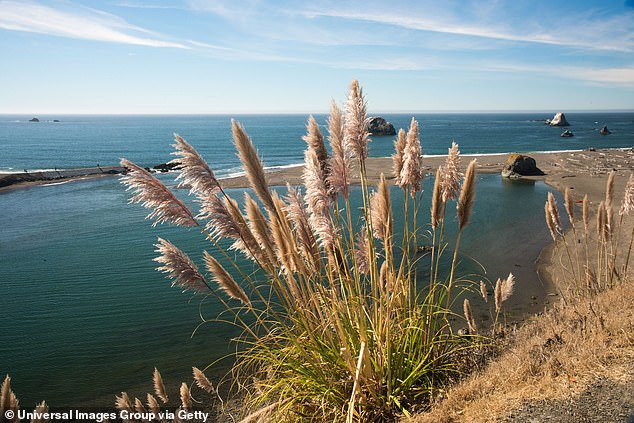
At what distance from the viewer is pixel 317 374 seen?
3.48m

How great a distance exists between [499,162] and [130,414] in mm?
45547

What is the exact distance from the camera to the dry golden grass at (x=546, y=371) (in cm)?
A: 323

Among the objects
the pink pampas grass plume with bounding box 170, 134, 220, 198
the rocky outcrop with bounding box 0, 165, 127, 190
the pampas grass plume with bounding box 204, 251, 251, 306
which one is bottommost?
the rocky outcrop with bounding box 0, 165, 127, 190

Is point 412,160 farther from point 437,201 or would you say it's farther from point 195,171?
point 195,171

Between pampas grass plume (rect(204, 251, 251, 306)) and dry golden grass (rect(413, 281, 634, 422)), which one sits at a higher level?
pampas grass plume (rect(204, 251, 251, 306))

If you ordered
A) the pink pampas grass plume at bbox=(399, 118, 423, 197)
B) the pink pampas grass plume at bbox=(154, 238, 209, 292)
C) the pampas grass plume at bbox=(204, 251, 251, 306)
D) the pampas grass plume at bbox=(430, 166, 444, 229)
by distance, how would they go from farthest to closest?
the pampas grass plume at bbox=(430, 166, 444, 229)
the pink pampas grass plume at bbox=(399, 118, 423, 197)
the pampas grass plume at bbox=(204, 251, 251, 306)
the pink pampas grass plume at bbox=(154, 238, 209, 292)

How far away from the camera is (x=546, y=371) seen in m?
3.57

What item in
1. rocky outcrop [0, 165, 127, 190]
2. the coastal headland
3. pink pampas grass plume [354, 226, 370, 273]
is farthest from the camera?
rocky outcrop [0, 165, 127, 190]

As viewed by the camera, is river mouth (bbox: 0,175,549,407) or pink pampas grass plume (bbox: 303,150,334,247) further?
river mouth (bbox: 0,175,549,407)

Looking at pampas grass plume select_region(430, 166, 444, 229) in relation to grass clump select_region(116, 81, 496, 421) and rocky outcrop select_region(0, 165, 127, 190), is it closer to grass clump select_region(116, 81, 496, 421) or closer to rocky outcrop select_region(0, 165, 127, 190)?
grass clump select_region(116, 81, 496, 421)

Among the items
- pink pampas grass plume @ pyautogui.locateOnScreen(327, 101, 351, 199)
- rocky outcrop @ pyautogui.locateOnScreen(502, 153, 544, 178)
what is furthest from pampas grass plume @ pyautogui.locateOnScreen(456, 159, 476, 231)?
rocky outcrop @ pyautogui.locateOnScreen(502, 153, 544, 178)

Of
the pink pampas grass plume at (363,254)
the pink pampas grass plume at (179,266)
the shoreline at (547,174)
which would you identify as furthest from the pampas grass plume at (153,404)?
the shoreline at (547,174)

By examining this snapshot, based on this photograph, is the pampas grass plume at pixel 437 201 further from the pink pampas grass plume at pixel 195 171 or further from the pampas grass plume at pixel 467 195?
the pink pampas grass plume at pixel 195 171

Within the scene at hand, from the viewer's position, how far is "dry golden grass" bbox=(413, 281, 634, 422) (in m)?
3.23
